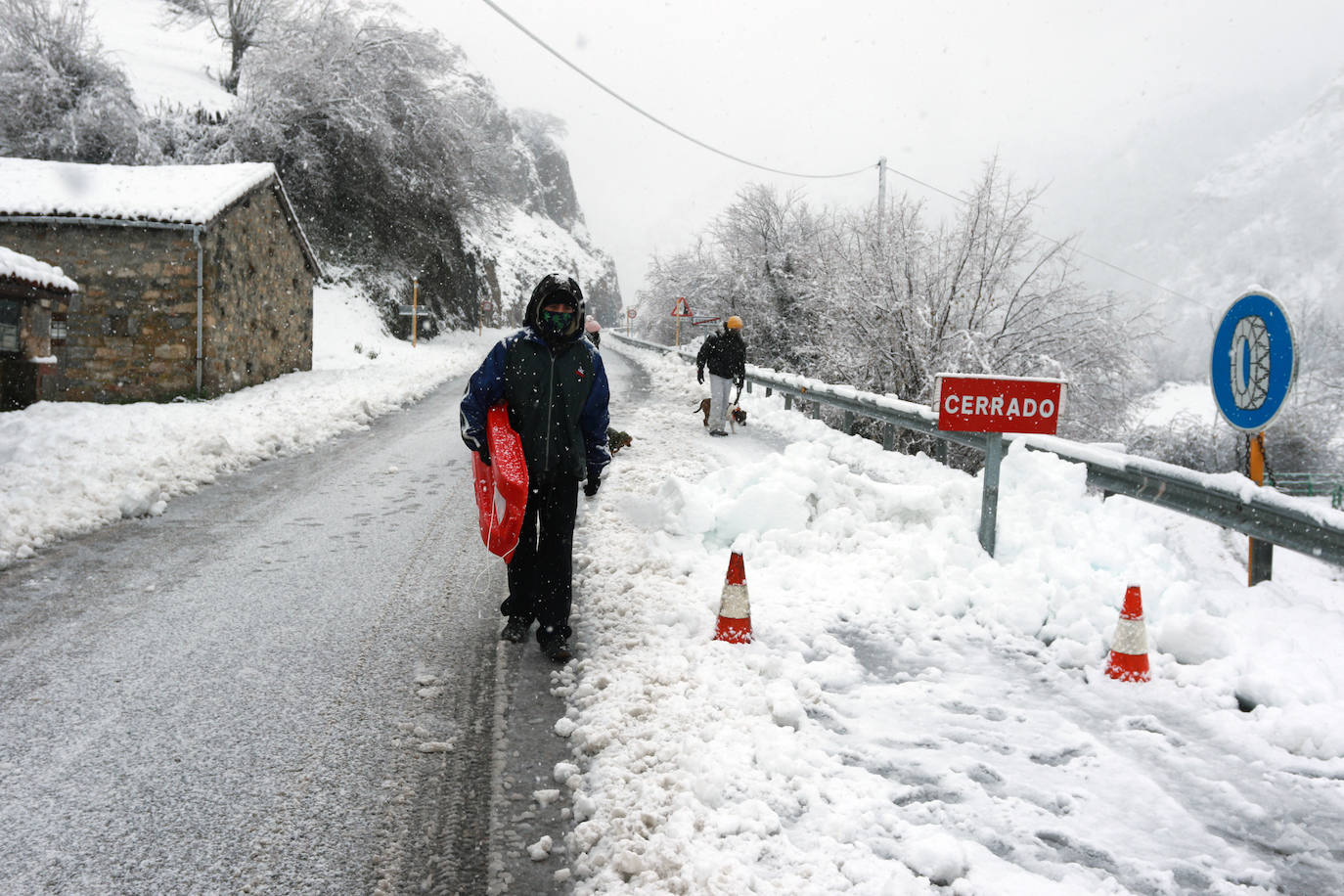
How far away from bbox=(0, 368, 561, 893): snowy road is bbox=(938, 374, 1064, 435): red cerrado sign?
339cm

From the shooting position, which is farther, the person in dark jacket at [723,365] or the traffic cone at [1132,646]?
the person in dark jacket at [723,365]

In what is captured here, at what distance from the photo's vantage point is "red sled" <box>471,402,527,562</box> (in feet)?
14.0

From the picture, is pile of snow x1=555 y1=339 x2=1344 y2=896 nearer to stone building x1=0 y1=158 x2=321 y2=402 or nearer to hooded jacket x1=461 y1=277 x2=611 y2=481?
hooded jacket x1=461 y1=277 x2=611 y2=481

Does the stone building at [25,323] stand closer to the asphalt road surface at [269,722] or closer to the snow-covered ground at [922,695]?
the snow-covered ground at [922,695]

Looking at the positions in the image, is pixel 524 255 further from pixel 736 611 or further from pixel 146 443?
pixel 736 611

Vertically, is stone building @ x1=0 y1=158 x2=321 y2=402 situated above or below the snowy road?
above

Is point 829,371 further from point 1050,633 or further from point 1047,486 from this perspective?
point 1050,633

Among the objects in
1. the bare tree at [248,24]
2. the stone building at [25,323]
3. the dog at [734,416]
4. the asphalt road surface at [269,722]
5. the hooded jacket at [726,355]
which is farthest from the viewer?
the bare tree at [248,24]

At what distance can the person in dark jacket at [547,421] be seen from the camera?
4398mm

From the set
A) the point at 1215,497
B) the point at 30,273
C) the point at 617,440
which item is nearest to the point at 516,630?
the point at 1215,497

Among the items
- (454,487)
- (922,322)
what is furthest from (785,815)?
(922,322)

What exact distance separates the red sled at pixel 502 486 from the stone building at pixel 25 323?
1087 centimetres

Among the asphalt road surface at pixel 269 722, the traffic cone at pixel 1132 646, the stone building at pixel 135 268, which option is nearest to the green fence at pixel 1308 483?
the traffic cone at pixel 1132 646

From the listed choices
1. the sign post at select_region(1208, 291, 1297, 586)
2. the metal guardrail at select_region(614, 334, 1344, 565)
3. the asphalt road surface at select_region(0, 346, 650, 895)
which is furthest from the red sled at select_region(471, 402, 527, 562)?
the sign post at select_region(1208, 291, 1297, 586)
